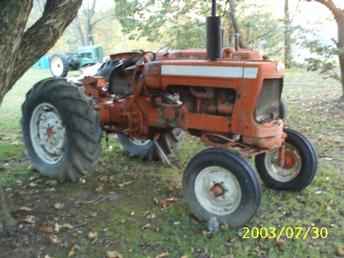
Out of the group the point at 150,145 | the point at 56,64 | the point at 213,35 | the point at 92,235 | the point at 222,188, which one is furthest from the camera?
the point at 56,64

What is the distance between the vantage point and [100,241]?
306 centimetres

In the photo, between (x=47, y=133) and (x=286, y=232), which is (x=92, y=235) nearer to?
(x=286, y=232)

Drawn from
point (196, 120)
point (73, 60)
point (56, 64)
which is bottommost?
point (196, 120)

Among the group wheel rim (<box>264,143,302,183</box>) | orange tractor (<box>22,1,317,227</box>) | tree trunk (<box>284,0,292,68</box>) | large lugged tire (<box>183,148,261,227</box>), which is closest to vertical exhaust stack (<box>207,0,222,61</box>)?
orange tractor (<box>22,1,317,227</box>)

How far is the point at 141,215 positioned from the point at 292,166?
1.39 metres

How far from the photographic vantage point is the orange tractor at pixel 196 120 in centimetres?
332

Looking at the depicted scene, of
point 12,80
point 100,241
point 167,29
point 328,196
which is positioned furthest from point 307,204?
point 167,29

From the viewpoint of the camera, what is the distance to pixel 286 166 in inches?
156

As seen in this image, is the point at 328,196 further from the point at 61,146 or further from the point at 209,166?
the point at 61,146

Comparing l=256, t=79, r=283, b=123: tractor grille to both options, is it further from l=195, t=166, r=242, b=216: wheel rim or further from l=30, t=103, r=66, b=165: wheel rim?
l=30, t=103, r=66, b=165: wheel rim

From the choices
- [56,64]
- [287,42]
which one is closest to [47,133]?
[287,42]

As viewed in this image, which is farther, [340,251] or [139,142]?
[139,142]

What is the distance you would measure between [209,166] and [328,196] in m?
1.18

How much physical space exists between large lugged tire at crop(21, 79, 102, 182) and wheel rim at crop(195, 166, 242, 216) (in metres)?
1.10
